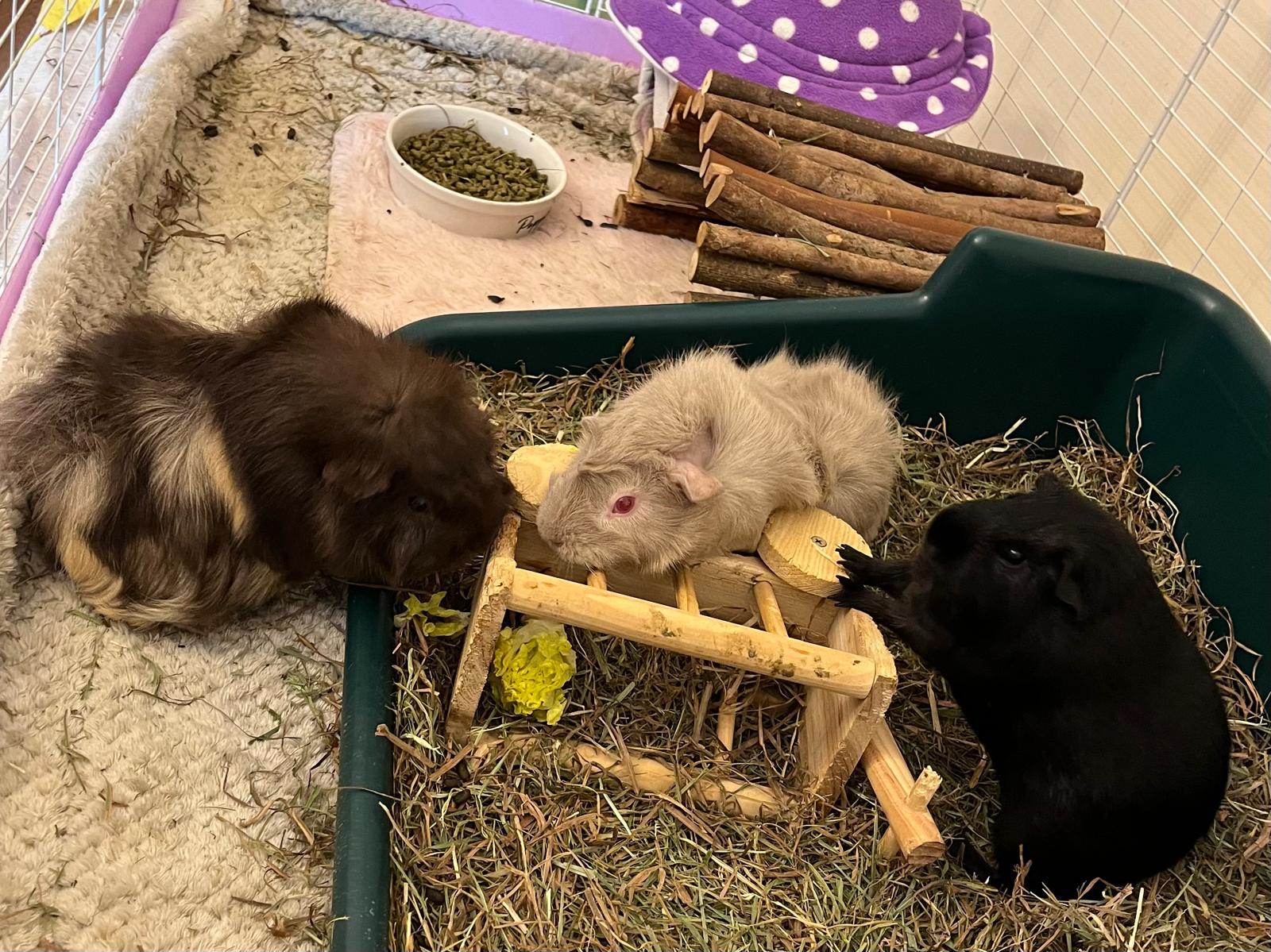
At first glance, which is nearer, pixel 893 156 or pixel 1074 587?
pixel 1074 587

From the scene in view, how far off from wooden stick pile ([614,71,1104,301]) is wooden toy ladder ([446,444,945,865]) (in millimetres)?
975

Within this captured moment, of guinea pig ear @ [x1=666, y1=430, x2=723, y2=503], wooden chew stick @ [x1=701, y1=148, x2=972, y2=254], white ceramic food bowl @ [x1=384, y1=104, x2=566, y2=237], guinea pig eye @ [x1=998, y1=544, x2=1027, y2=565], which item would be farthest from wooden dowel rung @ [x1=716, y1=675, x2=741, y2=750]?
white ceramic food bowl @ [x1=384, y1=104, x2=566, y2=237]

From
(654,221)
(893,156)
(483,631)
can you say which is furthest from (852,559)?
(654,221)

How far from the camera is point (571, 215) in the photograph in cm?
365

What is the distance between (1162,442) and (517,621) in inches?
65.1

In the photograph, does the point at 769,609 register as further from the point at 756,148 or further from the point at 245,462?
the point at 756,148

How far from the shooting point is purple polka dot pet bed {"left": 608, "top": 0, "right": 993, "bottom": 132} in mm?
3334

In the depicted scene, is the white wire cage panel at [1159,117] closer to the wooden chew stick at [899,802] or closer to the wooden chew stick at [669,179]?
the wooden chew stick at [669,179]

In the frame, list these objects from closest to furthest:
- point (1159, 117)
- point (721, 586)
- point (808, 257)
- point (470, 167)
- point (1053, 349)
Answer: point (721, 586)
point (1053, 349)
point (808, 257)
point (470, 167)
point (1159, 117)

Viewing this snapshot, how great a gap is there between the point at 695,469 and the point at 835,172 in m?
1.48

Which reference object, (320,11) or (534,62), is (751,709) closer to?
(534,62)

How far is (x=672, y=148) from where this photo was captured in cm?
320

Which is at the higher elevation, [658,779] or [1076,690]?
[1076,690]

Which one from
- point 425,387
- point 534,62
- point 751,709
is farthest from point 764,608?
point 534,62
